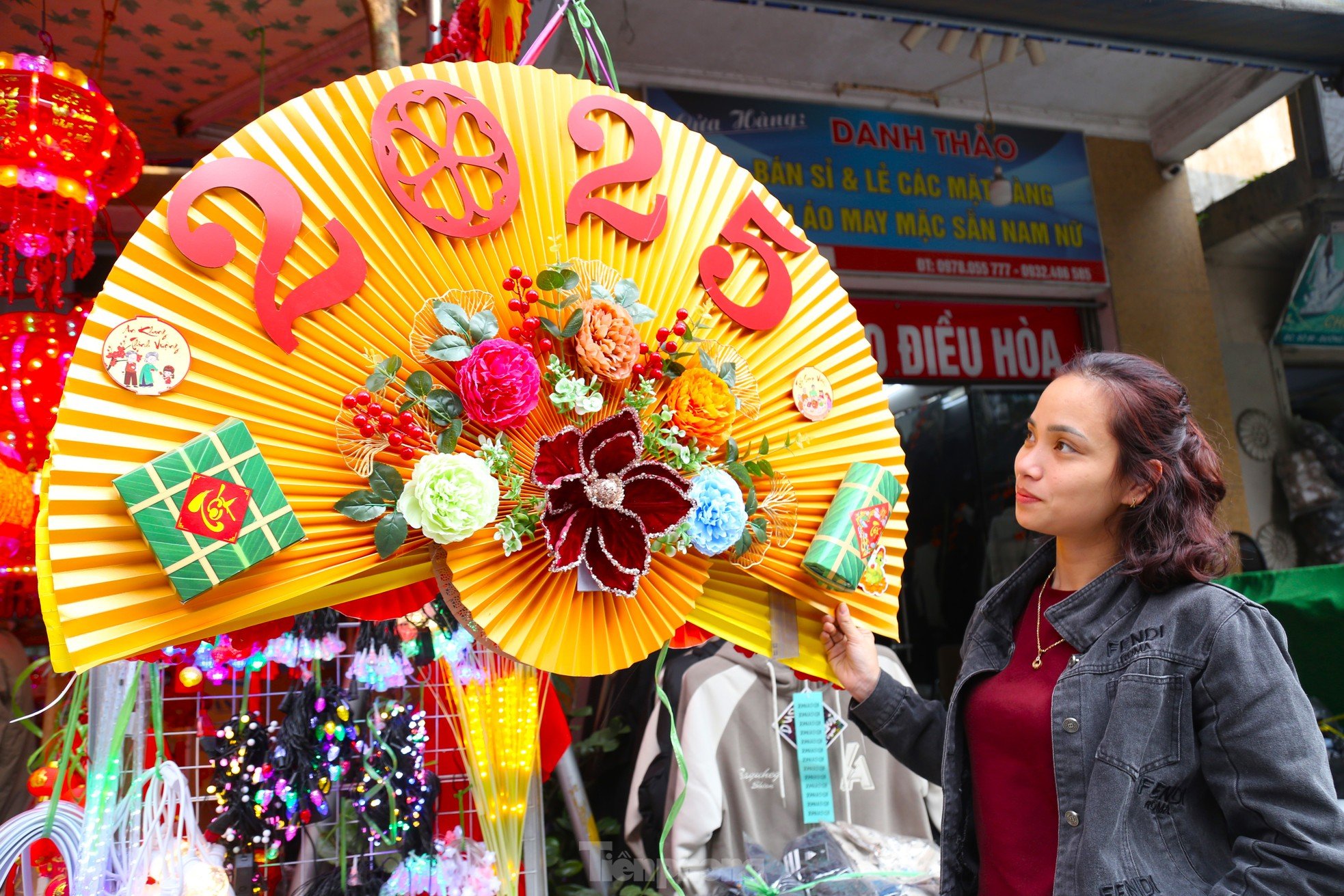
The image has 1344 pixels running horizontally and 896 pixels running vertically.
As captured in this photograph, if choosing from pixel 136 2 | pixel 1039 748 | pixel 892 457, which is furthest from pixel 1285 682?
pixel 136 2

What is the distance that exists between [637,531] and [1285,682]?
75 centimetres

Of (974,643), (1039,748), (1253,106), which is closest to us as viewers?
(1039,748)

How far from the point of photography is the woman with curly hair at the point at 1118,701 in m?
1.12

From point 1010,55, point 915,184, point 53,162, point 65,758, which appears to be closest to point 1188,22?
point 1010,55

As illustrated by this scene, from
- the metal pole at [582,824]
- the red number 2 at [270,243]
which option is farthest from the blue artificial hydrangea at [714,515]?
the metal pole at [582,824]

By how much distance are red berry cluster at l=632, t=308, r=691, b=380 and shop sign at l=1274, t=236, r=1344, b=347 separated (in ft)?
15.6

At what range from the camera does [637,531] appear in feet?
4.05

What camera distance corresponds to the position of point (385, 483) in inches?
44.4

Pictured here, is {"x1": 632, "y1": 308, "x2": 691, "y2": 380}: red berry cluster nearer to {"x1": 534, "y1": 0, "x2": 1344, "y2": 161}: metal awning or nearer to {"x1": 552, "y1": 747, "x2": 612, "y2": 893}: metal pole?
{"x1": 534, "y1": 0, "x2": 1344, "y2": 161}: metal awning

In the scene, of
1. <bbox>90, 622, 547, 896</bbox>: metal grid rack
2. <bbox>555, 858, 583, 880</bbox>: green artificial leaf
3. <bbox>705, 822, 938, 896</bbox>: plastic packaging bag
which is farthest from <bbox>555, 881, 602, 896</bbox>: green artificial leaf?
<bbox>90, 622, 547, 896</bbox>: metal grid rack

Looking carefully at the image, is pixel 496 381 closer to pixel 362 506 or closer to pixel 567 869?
pixel 362 506

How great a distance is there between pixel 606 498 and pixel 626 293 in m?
0.27

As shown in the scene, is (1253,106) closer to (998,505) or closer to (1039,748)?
(998,505)

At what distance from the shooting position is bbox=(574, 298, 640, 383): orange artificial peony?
1.22 meters
